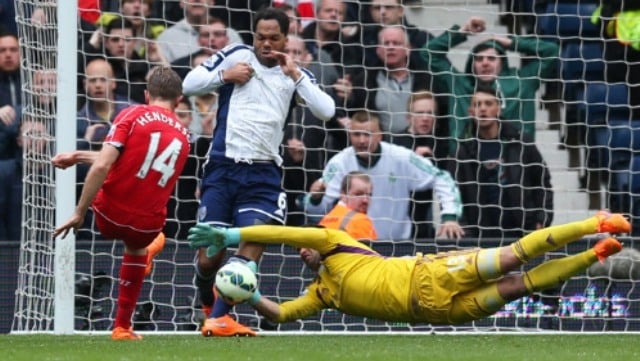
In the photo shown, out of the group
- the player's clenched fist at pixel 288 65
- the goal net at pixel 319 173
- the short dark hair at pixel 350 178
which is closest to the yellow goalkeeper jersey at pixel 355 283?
the player's clenched fist at pixel 288 65

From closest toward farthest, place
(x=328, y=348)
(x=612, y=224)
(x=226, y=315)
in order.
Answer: (x=328, y=348) < (x=612, y=224) < (x=226, y=315)

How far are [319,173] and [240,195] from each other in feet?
9.87

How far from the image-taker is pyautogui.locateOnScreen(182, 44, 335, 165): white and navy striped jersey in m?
9.71

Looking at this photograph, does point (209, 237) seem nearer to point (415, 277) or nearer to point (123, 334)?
point (123, 334)

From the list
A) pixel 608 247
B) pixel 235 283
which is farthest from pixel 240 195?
pixel 608 247

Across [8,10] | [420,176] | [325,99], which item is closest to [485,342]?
[325,99]

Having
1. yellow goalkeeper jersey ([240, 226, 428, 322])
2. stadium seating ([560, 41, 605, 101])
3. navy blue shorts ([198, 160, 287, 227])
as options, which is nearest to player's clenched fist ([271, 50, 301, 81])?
navy blue shorts ([198, 160, 287, 227])

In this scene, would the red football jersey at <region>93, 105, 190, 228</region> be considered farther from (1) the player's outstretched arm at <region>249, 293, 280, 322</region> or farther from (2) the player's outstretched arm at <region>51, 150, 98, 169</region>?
(1) the player's outstretched arm at <region>249, 293, 280, 322</region>

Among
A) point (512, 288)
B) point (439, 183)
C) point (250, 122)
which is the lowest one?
point (512, 288)

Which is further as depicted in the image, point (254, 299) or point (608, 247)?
point (254, 299)

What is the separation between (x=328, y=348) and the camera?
836 centimetres

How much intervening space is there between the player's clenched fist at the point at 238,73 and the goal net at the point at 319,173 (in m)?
1.48

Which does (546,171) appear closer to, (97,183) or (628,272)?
(628,272)

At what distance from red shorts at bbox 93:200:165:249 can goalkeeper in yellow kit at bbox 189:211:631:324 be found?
1.49 ft
